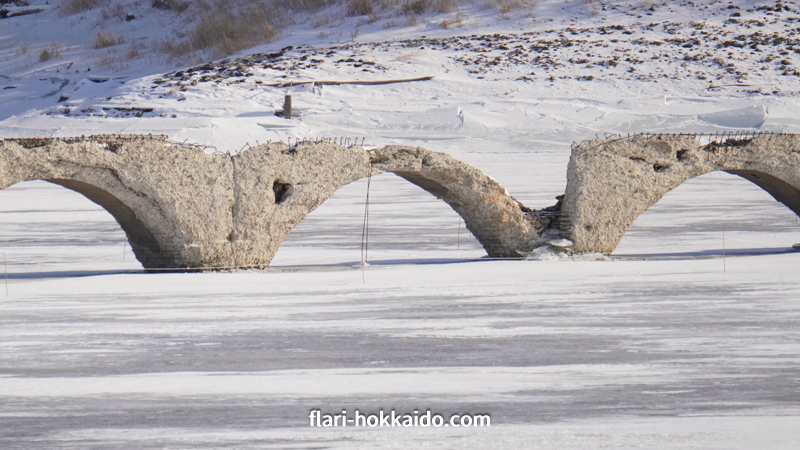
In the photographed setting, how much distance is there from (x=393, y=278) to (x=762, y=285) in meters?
3.67

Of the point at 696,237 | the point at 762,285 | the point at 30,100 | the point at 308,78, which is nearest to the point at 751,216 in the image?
the point at 696,237

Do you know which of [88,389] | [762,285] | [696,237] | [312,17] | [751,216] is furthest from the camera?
[312,17]

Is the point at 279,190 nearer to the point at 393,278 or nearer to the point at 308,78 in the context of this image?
the point at 393,278

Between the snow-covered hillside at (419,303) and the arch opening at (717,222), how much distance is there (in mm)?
110

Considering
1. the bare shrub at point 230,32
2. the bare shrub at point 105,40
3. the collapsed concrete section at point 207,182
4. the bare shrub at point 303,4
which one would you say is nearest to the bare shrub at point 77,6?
the bare shrub at point 105,40

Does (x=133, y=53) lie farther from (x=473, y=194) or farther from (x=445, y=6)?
(x=473, y=194)

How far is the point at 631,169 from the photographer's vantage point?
13359 mm

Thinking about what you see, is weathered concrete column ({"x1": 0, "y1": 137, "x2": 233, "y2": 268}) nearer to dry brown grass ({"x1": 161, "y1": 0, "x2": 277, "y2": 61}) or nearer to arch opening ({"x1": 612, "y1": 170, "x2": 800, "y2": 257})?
arch opening ({"x1": 612, "y1": 170, "x2": 800, "y2": 257})

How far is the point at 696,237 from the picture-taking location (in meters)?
16.0

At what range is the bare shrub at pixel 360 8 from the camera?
39344mm

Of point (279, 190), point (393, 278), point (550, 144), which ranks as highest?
point (279, 190)

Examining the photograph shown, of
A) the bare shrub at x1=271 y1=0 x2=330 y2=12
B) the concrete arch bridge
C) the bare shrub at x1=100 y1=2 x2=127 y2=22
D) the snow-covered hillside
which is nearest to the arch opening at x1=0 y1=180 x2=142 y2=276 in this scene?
the snow-covered hillside

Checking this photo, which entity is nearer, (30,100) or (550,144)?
(550,144)

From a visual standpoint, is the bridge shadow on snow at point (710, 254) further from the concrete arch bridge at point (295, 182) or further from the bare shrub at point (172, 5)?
the bare shrub at point (172, 5)
